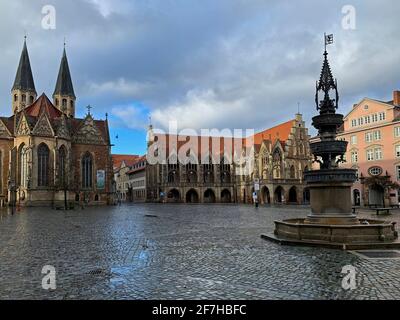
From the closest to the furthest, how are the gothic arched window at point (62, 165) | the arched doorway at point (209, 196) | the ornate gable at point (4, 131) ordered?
1. the gothic arched window at point (62, 165)
2. the ornate gable at point (4, 131)
3. the arched doorway at point (209, 196)

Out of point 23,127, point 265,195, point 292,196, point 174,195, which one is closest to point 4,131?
point 23,127

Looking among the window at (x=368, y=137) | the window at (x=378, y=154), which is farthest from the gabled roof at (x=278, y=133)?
the window at (x=378, y=154)

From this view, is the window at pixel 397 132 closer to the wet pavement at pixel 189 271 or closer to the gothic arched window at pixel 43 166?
the wet pavement at pixel 189 271

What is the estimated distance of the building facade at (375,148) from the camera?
47188 mm

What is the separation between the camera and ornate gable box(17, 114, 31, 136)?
55.2 m

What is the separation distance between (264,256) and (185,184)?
234 feet

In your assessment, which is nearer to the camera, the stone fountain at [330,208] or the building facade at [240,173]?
the stone fountain at [330,208]

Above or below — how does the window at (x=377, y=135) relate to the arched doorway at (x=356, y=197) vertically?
above

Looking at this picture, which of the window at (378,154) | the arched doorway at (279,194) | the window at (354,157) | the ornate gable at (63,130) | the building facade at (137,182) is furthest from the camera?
the building facade at (137,182)

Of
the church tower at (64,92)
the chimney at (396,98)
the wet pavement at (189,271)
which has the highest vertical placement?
the church tower at (64,92)

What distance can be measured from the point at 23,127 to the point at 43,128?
2917 mm

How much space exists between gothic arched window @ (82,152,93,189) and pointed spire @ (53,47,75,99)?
2063 centimetres

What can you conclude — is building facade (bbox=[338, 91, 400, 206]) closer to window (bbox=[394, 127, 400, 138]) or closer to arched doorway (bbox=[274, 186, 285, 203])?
window (bbox=[394, 127, 400, 138])
